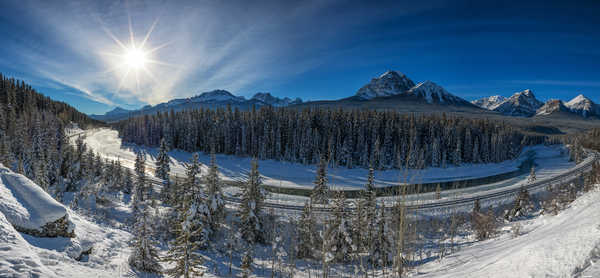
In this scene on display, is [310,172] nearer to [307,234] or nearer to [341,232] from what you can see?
[307,234]

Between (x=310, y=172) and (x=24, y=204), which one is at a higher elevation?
(x=24, y=204)

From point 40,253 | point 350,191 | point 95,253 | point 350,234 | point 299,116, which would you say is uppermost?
point 299,116

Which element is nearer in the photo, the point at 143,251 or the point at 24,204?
the point at 24,204

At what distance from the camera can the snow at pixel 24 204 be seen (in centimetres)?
855

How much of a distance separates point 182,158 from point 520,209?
Result: 71.7 meters

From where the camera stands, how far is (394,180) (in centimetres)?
5047

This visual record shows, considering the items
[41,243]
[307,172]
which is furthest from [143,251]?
[307,172]

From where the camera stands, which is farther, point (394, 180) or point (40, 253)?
point (394, 180)

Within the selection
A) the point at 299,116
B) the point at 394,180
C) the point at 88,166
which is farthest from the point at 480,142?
the point at 88,166

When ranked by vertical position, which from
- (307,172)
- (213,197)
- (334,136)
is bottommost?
(307,172)

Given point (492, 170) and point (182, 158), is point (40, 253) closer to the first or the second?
point (182, 158)

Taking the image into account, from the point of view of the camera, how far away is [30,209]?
917cm

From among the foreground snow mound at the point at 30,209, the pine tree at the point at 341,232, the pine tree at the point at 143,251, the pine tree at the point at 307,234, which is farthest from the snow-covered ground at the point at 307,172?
the foreground snow mound at the point at 30,209

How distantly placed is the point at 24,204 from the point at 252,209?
14349 mm
